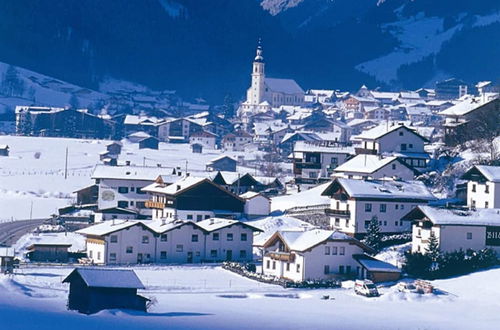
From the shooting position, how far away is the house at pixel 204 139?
9706 centimetres

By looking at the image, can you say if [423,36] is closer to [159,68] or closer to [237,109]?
[159,68]

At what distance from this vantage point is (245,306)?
1485 inches

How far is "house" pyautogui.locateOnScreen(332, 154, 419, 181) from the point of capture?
185 ft

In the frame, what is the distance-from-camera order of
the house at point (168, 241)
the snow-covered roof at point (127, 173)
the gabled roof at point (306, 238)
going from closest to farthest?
1. the gabled roof at point (306, 238)
2. the house at point (168, 241)
3. the snow-covered roof at point (127, 173)

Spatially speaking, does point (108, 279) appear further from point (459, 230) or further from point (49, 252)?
point (459, 230)

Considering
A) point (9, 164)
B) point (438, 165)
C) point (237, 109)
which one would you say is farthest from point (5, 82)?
point (438, 165)

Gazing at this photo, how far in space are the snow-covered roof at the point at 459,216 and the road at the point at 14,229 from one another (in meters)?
13.3

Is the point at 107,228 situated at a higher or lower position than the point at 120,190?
lower

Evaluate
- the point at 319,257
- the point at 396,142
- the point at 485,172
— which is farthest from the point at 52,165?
the point at 319,257

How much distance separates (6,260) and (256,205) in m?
13.4

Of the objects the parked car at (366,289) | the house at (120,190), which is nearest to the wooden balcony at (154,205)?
the house at (120,190)

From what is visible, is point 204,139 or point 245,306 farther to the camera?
point 204,139

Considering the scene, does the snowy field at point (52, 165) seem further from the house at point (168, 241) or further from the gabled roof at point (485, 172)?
the gabled roof at point (485, 172)

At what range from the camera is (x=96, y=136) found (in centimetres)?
10200
